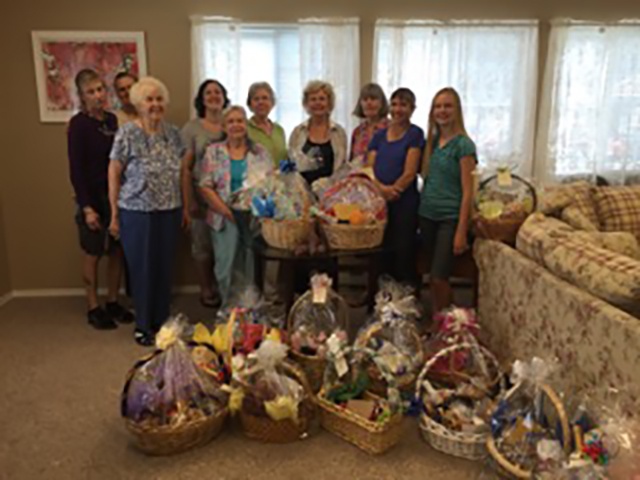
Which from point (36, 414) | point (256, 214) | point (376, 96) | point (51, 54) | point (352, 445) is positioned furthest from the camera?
point (51, 54)

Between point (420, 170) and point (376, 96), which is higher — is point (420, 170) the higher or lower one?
the lower one

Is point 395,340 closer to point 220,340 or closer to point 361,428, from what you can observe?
point 361,428

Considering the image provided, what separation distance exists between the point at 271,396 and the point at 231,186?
4.60 feet

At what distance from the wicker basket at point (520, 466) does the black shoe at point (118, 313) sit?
8.21 ft

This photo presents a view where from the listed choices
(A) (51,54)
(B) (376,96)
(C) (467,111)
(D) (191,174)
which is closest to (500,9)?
(C) (467,111)

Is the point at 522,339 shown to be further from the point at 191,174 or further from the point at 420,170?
the point at 191,174

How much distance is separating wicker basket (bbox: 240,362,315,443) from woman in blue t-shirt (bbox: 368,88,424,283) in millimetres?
1128

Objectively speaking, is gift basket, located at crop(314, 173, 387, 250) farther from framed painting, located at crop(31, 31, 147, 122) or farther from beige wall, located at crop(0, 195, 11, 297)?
beige wall, located at crop(0, 195, 11, 297)

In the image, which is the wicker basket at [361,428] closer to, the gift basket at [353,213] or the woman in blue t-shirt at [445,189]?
the gift basket at [353,213]

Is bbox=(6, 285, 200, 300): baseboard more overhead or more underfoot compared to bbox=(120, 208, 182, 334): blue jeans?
more underfoot

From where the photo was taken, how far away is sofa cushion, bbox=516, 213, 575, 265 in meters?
2.50

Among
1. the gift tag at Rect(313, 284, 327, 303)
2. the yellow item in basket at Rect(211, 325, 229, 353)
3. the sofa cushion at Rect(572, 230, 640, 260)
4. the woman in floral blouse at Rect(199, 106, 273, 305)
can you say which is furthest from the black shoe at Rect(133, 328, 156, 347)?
the sofa cushion at Rect(572, 230, 640, 260)

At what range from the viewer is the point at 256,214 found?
112 inches

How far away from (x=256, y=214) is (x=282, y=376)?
0.86 meters
